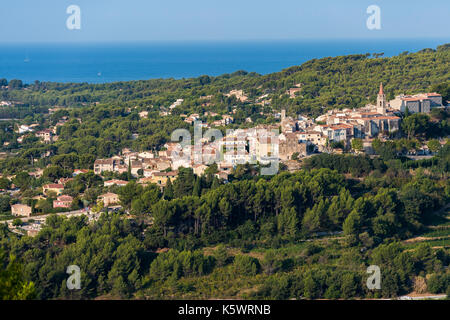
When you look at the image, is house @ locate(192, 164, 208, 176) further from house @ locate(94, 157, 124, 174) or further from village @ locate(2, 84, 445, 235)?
house @ locate(94, 157, 124, 174)

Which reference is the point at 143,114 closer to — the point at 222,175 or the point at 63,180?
the point at 63,180

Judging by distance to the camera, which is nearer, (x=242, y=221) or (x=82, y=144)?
(x=242, y=221)

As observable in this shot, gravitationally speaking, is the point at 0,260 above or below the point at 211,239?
above

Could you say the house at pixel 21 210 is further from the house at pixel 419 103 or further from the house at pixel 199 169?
the house at pixel 419 103

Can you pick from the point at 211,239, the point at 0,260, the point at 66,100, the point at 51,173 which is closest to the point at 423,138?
the point at 211,239

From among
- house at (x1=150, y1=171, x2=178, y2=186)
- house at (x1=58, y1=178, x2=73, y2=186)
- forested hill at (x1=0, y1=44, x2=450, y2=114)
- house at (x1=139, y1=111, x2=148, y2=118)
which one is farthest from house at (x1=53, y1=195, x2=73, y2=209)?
house at (x1=139, y1=111, x2=148, y2=118)

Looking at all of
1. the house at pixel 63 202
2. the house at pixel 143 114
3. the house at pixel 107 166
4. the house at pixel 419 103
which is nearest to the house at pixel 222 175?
the house at pixel 107 166
